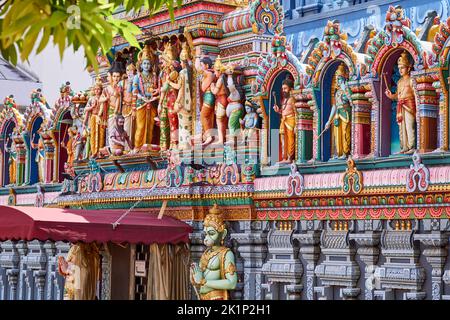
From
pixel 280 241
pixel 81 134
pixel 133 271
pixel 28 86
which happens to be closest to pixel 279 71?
pixel 280 241

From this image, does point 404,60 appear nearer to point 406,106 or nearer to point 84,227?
point 406,106

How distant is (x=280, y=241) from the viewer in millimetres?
15805

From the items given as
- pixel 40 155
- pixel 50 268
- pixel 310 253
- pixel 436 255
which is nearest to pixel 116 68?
pixel 40 155

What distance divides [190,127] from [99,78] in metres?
2.79

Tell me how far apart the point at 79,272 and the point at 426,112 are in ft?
22.3

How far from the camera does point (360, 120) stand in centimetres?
1473

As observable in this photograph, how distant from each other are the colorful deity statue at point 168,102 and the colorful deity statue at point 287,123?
207 cm

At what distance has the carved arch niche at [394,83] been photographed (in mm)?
13805

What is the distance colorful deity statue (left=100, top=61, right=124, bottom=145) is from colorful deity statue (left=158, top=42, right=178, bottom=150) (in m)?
1.20

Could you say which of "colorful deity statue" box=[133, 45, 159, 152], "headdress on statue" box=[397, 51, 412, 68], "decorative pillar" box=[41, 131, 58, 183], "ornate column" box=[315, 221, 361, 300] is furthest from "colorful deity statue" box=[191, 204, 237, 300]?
"decorative pillar" box=[41, 131, 58, 183]

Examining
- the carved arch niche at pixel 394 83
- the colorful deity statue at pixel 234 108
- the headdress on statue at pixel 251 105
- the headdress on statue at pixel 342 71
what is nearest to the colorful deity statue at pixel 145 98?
the colorful deity statue at pixel 234 108

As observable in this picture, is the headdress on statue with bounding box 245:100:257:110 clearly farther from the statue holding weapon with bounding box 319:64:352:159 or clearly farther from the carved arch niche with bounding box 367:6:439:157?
the carved arch niche with bounding box 367:6:439:157
